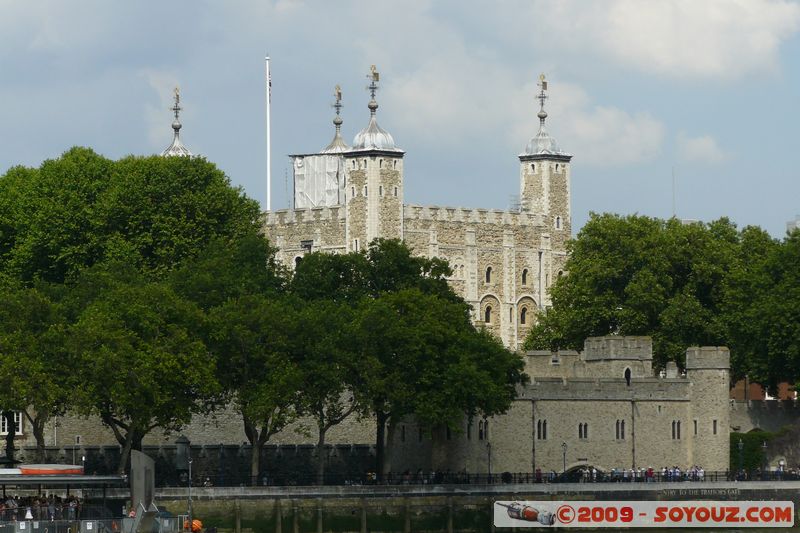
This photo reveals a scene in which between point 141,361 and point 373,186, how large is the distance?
161ft

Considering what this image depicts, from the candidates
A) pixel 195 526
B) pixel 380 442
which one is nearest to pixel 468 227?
pixel 380 442

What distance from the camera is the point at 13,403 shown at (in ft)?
331

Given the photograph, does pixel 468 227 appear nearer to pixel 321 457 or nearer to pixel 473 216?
pixel 473 216

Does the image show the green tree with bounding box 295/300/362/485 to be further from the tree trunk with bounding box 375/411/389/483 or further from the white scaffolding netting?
the white scaffolding netting

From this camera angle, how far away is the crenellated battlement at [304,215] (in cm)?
15275

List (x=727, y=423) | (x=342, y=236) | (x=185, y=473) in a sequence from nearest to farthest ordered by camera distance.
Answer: (x=185, y=473) < (x=727, y=423) < (x=342, y=236)

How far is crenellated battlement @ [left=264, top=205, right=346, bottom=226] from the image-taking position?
15275 cm

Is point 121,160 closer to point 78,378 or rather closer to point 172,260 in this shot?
point 172,260

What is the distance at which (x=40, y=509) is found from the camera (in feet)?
289

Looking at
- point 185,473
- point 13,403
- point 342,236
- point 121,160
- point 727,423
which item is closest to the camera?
point 13,403

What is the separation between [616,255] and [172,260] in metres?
24.8

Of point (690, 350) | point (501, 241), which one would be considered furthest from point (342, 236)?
point (690, 350)

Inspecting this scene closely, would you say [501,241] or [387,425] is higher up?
[501,241]

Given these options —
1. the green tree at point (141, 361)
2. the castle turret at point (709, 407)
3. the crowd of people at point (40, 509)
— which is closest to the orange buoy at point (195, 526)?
the crowd of people at point (40, 509)
